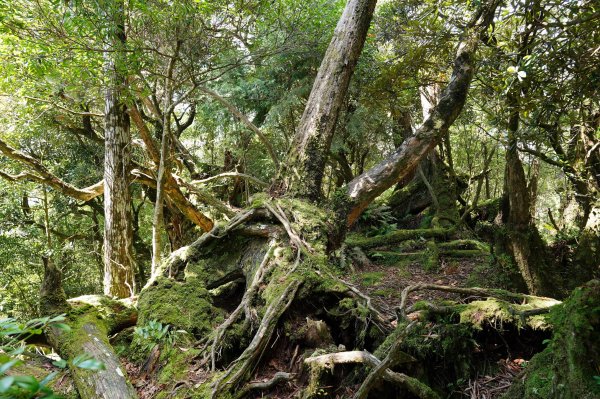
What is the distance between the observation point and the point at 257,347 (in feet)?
9.08

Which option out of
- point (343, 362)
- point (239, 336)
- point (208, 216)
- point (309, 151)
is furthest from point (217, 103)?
point (343, 362)

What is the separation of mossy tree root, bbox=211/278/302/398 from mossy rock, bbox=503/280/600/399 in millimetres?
1666

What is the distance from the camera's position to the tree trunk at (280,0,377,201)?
4.79 metres

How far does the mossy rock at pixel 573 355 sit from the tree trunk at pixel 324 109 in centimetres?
299

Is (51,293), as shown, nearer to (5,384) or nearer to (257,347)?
(257,347)

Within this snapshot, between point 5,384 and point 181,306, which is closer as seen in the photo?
point 5,384

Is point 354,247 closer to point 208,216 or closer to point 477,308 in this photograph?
point 208,216

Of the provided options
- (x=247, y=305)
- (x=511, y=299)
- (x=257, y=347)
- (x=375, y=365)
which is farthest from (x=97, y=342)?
(x=511, y=299)

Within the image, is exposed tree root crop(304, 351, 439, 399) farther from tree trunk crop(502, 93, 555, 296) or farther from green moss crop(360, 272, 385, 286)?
green moss crop(360, 272, 385, 286)

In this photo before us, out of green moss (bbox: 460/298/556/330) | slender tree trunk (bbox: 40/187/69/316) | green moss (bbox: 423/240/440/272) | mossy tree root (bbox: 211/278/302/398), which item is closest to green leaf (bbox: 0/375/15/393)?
mossy tree root (bbox: 211/278/302/398)

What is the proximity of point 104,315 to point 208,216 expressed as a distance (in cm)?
614

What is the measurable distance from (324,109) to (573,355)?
378cm

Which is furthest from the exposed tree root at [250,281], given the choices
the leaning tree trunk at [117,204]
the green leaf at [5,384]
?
the leaning tree trunk at [117,204]

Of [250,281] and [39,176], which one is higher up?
[39,176]
